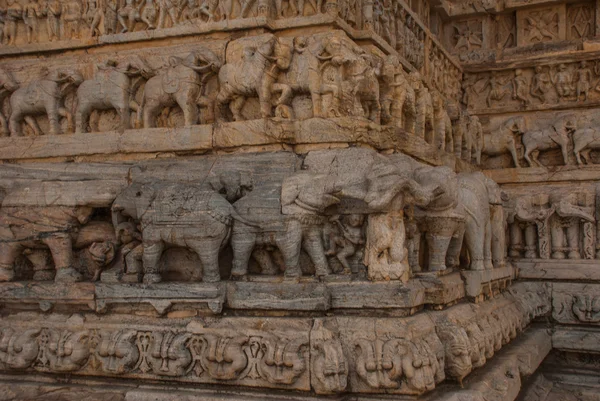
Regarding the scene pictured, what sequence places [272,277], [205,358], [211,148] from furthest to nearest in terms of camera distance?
[211,148] → [272,277] → [205,358]

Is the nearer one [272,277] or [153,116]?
[272,277]

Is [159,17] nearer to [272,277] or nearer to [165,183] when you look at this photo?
[165,183]

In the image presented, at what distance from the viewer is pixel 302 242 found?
591cm

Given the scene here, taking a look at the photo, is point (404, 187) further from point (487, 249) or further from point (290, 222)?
point (487, 249)

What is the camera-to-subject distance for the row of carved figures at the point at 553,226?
358 inches

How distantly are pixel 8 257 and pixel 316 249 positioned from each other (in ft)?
10.6

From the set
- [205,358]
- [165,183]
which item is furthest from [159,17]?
[205,358]

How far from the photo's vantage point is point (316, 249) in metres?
5.81

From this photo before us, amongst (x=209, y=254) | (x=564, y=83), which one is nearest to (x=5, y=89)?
(x=209, y=254)

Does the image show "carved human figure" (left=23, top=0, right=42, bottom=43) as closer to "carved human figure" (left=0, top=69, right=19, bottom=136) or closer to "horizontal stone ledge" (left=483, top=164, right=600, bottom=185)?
"carved human figure" (left=0, top=69, right=19, bottom=136)

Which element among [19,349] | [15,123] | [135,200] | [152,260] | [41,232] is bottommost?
[19,349]

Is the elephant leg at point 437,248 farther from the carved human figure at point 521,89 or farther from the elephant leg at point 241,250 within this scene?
the carved human figure at point 521,89

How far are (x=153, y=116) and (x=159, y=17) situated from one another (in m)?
1.22

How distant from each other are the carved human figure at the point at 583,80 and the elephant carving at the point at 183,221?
25.1 feet
